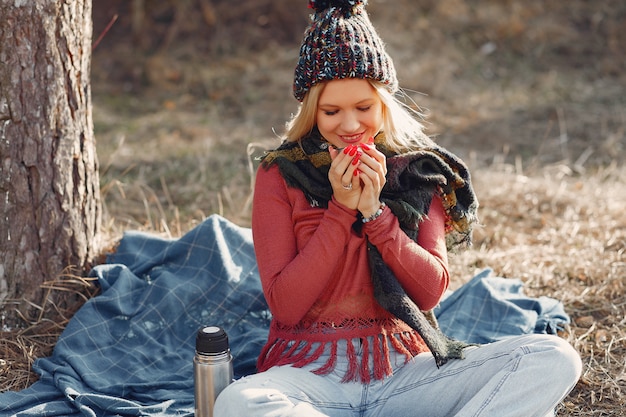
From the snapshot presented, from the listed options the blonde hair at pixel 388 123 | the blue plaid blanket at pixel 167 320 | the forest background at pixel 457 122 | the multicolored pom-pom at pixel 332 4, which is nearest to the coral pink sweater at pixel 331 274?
the blonde hair at pixel 388 123

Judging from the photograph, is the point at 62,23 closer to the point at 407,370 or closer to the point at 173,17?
the point at 407,370

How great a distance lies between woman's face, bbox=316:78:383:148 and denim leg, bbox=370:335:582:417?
2.68ft

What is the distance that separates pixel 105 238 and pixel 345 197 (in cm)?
189

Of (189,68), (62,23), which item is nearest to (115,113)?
(189,68)

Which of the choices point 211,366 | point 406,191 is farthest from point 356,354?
point 406,191

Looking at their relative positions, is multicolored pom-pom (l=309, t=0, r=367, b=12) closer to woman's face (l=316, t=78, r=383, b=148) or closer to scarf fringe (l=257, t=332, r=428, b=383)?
woman's face (l=316, t=78, r=383, b=148)

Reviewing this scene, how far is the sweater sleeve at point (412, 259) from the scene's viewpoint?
2623mm

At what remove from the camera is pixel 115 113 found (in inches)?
305

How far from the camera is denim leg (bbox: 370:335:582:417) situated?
2.45 m

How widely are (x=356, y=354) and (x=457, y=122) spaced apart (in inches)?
204

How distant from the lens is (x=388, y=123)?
2.84 metres

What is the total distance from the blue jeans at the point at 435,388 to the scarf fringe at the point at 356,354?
0.03m

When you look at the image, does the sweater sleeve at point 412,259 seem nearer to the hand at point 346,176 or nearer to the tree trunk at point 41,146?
the hand at point 346,176

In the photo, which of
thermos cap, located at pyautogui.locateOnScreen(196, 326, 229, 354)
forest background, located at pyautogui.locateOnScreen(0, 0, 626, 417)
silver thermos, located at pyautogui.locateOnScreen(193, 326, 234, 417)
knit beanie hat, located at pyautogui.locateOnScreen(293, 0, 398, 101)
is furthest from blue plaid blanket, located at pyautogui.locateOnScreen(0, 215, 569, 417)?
knit beanie hat, located at pyautogui.locateOnScreen(293, 0, 398, 101)
